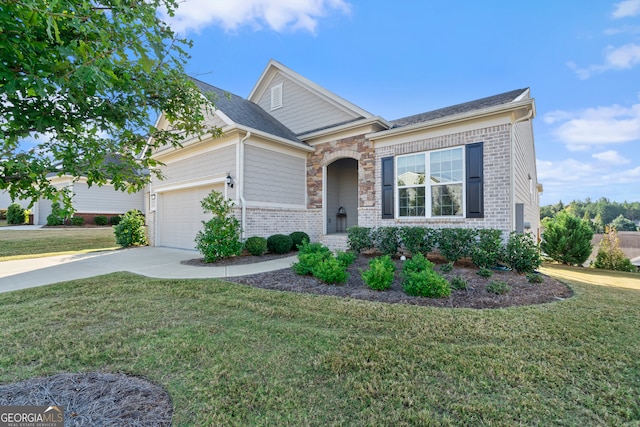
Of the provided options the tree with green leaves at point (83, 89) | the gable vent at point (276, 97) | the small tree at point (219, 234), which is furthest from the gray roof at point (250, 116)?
the tree with green leaves at point (83, 89)

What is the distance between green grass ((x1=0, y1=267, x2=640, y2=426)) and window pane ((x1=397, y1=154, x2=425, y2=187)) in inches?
197

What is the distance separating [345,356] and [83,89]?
9.80 feet

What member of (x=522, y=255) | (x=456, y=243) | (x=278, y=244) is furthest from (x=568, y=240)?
(x=278, y=244)

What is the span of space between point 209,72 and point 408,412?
3859 mm

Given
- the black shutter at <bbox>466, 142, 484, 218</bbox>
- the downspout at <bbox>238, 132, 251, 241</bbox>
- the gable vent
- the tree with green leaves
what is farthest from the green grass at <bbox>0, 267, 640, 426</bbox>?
the gable vent

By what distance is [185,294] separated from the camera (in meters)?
4.86

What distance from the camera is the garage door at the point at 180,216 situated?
10.6 m

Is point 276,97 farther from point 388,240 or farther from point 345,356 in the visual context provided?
point 345,356

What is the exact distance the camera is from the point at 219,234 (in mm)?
8055

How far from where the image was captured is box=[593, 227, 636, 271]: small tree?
391 inches

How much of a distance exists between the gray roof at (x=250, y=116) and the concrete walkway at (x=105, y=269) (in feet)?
16.2

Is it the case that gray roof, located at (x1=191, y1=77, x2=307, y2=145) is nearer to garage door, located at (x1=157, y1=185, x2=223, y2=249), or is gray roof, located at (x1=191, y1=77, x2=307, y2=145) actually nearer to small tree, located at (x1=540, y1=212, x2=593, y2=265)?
garage door, located at (x1=157, y1=185, x2=223, y2=249)

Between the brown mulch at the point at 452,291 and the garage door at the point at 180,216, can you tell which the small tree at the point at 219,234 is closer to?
the garage door at the point at 180,216

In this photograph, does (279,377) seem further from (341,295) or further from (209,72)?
(209,72)
